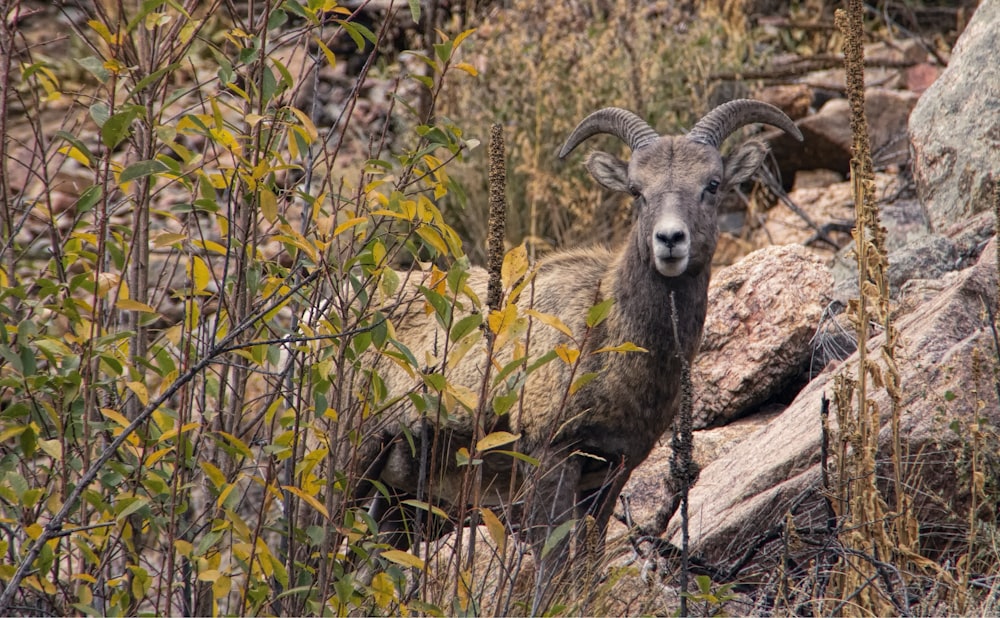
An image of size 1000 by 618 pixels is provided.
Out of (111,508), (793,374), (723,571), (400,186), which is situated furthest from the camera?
(793,374)

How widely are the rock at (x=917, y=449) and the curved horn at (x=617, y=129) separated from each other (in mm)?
1435

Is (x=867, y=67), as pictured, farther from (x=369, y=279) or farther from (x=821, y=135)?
(x=369, y=279)

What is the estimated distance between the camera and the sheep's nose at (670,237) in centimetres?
449

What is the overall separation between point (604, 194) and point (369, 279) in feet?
21.0

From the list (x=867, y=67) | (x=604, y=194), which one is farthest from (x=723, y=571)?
(x=867, y=67)

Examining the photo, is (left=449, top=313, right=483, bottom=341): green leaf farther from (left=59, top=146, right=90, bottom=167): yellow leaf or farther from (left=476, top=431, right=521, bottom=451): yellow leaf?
(left=59, top=146, right=90, bottom=167): yellow leaf

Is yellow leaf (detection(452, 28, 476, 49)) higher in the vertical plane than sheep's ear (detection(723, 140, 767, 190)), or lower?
higher

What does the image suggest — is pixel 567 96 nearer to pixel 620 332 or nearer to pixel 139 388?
pixel 620 332

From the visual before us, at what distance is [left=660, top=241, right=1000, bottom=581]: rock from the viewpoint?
13.8 feet

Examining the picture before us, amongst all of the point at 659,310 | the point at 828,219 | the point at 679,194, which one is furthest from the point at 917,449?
the point at 828,219

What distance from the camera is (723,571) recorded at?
3.82m

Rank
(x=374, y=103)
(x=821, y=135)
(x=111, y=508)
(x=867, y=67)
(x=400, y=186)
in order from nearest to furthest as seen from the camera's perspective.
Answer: (x=111, y=508) → (x=400, y=186) → (x=821, y=135) → (x=867, y=67) → (x=374, y=103)

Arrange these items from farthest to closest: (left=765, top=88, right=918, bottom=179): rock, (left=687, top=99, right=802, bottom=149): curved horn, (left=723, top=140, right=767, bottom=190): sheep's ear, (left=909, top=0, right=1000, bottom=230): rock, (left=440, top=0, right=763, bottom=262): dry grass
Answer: (left=765, top=88, right=918, bottom=179): rock, (left=440, top=0, right=763, bottom=262): dry grass, (left=909, top=0, right=1000, bottom=230): rock, (left=723, top=140, right=767, bottom=190): sheep's ear, (left=687, top=99, right=802, bottom=149): curved horn

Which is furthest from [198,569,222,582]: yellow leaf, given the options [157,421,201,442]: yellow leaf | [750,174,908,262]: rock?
[750,174,908,262]: rock
